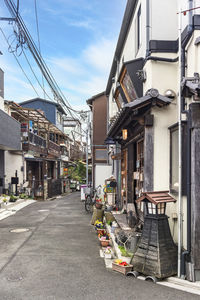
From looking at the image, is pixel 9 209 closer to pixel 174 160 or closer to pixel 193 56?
pixel 174 160

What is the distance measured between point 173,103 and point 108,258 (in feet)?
15.1

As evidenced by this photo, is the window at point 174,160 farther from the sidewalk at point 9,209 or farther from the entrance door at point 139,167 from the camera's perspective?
the sidewalk at point 9,209

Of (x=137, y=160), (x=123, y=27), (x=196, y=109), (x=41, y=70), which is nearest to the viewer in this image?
(x=196, y=109)

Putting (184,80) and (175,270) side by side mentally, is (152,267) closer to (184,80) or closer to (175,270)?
(175,270)

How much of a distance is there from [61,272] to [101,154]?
21.6 metres

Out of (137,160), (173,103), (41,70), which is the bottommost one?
(137,160)

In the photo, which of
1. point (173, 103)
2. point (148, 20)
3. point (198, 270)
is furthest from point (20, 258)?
point (148, 20)

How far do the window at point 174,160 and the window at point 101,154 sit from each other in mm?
20474

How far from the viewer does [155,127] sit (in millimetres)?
7410

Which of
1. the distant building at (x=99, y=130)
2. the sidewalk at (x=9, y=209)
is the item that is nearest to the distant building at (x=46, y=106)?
the distant building at (x=99, y=130)

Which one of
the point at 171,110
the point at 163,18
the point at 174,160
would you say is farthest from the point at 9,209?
the point at 163,18

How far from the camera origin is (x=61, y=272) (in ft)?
21.3

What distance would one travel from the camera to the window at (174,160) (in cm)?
706

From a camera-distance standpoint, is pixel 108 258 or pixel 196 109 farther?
pixel 108 258
